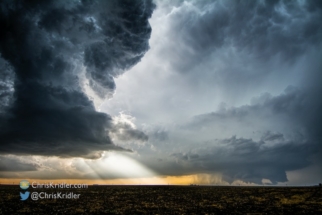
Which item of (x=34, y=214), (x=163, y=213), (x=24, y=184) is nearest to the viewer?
(x=34, y=214)

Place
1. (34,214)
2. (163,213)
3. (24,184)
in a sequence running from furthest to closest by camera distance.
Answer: (24,184)
(163,213)
(34,214)

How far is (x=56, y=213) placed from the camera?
44531 millimetres

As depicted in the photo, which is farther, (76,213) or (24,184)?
(24,184)

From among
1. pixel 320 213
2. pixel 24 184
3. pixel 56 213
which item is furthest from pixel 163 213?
pixel 24 184

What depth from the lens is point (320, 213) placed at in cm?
4462

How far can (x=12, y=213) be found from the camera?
4356 cm

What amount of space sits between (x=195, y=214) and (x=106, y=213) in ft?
59.7

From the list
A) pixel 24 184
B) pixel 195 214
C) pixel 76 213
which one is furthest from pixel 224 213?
pixel 24 184

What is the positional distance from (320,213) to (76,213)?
49.1 m

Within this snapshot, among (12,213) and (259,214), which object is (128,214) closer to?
(12,213)

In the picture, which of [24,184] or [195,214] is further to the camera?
[24,184]

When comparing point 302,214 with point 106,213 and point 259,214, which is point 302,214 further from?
point 106,213

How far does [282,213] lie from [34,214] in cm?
4993

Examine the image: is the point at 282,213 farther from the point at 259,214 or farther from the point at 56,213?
the point at 56,213
